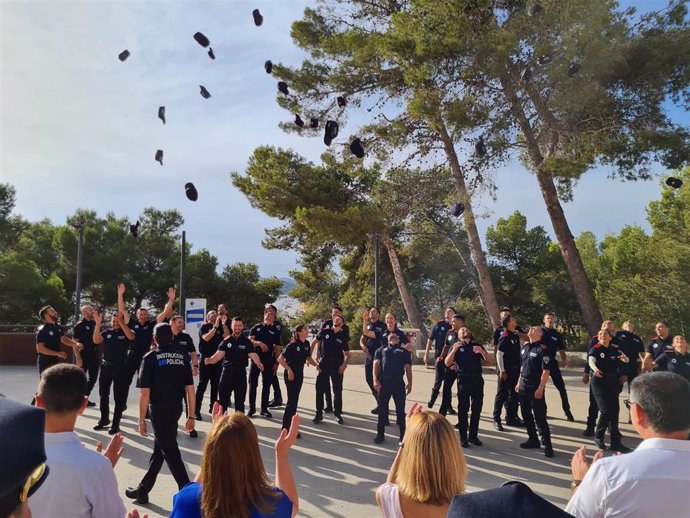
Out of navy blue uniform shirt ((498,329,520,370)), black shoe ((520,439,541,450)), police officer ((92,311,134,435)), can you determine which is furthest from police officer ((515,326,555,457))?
police officer ((92,311,134,435))

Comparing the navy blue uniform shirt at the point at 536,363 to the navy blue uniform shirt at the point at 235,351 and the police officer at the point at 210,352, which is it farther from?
the police officer at the point at 210,352

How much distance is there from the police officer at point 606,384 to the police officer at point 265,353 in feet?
17.0

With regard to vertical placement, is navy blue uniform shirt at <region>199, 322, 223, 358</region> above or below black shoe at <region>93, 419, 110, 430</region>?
above

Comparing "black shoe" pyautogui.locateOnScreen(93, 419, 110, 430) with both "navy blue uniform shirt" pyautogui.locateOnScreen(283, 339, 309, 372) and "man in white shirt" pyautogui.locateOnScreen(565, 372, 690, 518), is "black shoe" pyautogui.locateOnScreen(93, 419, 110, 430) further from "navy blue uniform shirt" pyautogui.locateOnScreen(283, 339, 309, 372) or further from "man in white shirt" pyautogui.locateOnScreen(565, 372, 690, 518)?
"man in white shirt" pyautogui.locateOnScreen(565, 372, 690, 518)

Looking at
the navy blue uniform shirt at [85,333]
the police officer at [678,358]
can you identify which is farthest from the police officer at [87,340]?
the police officer at [678,358]

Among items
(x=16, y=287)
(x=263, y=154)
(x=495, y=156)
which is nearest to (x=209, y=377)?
(x=495, y=156)

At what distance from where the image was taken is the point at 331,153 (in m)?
21.3

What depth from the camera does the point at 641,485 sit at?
2.01 metres

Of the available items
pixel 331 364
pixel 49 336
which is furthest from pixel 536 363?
pixel 49 336

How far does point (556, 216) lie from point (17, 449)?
1615 centimetres

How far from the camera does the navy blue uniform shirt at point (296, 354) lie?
8.88 m

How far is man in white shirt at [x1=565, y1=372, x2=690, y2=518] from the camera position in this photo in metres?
2.00

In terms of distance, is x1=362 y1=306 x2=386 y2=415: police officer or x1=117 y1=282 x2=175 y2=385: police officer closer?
x1=117 y1=282 x2=175 y2=385: police officer

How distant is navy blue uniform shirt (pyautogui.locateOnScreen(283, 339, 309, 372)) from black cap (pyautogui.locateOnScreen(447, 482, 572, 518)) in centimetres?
772
